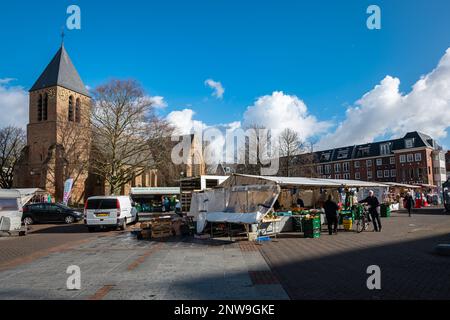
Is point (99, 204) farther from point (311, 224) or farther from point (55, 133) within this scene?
point (55, 133)

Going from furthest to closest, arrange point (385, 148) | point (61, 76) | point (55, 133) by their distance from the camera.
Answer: point (385, 148), point (61, 76), point (55, 133)

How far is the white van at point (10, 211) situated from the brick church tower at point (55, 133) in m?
25.9

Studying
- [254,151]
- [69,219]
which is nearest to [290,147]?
[254,151]

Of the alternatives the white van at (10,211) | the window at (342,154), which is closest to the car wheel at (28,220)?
the white van at (10,211)

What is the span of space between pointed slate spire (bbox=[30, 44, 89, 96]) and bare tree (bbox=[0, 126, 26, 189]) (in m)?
7.45

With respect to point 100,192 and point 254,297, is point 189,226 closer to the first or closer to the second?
point 254,297

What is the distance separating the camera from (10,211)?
1853cm

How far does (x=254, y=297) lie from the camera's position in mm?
6184

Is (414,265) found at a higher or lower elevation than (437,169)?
lower

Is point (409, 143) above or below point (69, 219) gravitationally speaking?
above

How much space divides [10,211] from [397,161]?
72.2 m

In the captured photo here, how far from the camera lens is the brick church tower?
158 feet
